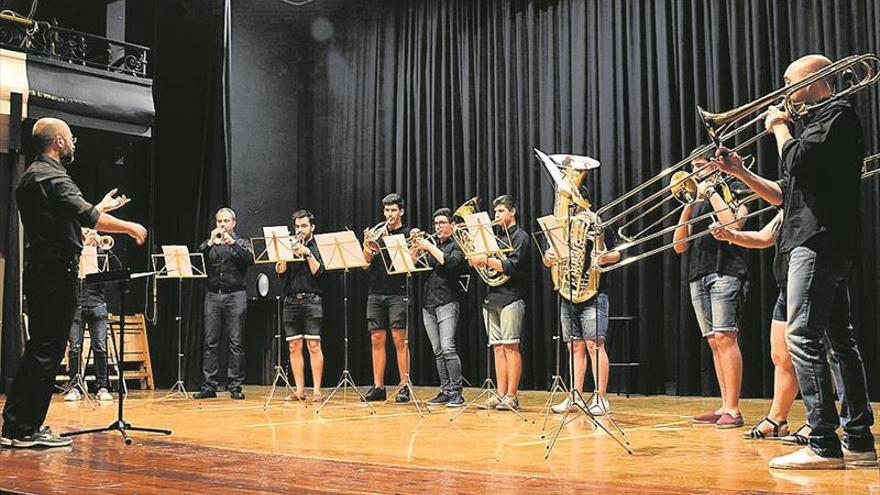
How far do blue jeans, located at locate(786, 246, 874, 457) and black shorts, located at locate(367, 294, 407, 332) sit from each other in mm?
4728

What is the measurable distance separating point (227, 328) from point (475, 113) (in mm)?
3775

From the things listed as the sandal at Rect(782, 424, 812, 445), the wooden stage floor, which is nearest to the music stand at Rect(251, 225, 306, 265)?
the wooden stage floor

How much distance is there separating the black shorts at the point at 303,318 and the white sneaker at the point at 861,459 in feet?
16.9

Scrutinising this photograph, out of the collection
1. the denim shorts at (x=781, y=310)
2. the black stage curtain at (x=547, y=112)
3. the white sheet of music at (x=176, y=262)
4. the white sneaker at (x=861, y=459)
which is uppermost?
the black stage curtain at (x=547, y=112)

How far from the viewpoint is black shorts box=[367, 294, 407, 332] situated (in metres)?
8.20

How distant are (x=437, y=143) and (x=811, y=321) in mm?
7347

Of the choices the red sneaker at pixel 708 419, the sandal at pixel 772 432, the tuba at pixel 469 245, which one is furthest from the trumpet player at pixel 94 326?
the sandal at pixel 772 432

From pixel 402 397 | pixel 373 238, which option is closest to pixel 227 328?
pixel 402 397

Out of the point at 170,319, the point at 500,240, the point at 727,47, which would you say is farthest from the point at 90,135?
the point at 727,47

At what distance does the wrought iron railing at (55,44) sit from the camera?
32.4ft

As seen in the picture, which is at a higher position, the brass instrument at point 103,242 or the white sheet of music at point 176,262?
the brass instrument at point 103,242

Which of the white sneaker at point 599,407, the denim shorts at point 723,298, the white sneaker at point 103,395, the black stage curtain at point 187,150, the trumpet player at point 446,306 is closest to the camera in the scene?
the denim shorts at point 723,298

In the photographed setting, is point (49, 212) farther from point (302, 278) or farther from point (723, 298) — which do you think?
point (723, 298)

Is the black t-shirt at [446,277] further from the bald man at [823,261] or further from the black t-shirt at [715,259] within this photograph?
the bald man at [823,261]
